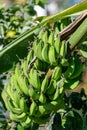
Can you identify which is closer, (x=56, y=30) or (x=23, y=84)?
(x=23, y=84)

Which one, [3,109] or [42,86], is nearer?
[42,86]

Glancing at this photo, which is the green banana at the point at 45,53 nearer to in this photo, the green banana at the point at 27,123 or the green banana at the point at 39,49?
the green banana at the point at 39,49

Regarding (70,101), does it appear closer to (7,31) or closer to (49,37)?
(49,37)

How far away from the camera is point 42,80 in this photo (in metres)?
1.02

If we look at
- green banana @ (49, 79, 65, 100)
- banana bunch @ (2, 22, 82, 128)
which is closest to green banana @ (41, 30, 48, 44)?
banana bunch @ (2, 22, 82, 128)

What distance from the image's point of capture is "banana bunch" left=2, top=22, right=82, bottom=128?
3.27 feet

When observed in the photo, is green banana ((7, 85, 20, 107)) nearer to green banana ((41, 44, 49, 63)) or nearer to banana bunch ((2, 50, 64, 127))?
banana bunch ((2, 50, 64, 127))

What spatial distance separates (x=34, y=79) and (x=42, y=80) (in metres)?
0.04

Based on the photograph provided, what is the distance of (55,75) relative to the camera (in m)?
1.00

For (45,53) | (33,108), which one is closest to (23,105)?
(33,108)

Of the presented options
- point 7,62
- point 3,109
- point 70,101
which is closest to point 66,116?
point 70,101

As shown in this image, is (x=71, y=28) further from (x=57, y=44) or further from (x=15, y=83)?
(x=15, y=83)

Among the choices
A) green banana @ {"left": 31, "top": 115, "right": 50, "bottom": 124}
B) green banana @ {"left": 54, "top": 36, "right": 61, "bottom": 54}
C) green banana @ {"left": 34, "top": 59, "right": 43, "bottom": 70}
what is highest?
green banana @ {"left": 54, "top": 36, "right": 61, "bottom": 54}

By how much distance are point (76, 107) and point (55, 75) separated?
0.18 m
